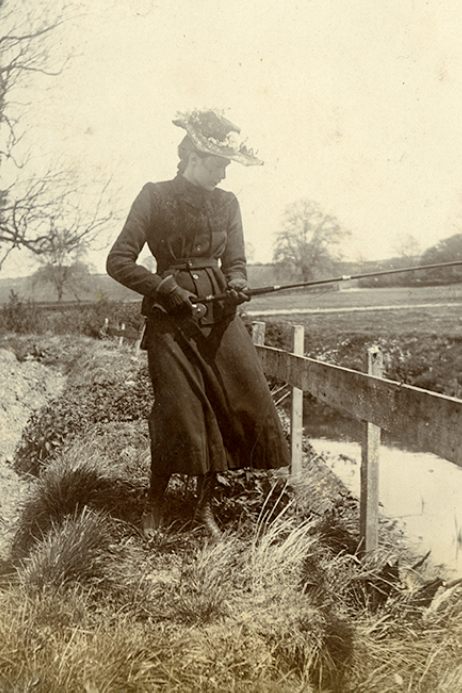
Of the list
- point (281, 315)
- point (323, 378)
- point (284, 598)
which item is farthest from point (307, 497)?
point (281, 315)

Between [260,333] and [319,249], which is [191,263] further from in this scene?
[260,333]

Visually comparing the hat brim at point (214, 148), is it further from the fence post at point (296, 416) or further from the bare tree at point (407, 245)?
the fence post at point (296, 416)

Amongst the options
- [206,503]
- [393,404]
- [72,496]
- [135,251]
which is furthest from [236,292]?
[72,496]

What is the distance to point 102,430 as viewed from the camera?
18.0 ft

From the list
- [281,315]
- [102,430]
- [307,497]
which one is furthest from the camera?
[281,315]

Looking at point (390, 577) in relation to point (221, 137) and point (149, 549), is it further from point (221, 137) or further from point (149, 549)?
point (221, 137)

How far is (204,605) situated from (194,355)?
52.3 inches

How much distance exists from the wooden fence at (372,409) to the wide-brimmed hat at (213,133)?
4.66ft

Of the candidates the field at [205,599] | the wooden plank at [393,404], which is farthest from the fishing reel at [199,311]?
the field at [205,599]

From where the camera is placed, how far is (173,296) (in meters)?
3.50

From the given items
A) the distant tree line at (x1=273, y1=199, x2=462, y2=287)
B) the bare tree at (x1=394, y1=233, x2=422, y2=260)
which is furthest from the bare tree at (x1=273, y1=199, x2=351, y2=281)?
the bare tree at (x1=394, y1=233, x2=422, y2=260)

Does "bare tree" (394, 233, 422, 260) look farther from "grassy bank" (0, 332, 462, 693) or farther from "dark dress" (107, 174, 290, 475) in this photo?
"grassy bank" (0, 332, 462, 693)

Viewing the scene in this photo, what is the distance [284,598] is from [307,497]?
179cm

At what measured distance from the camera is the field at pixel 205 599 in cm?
278
